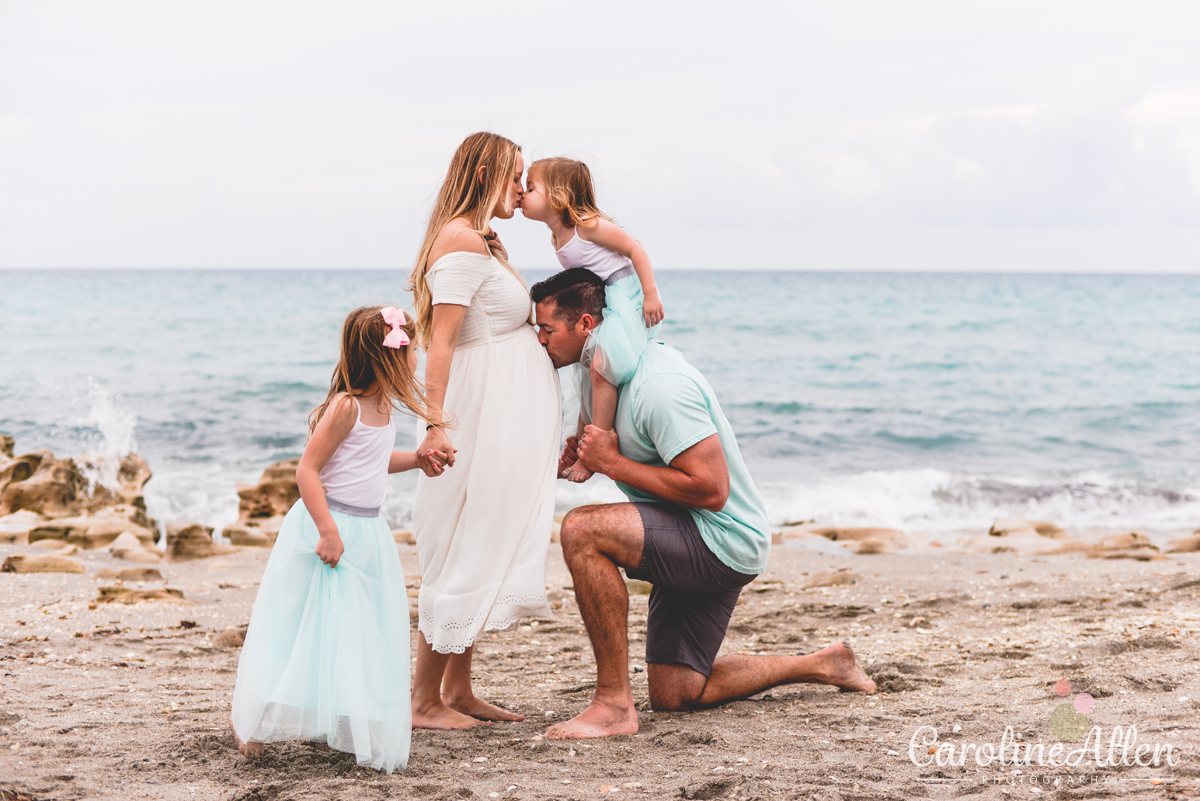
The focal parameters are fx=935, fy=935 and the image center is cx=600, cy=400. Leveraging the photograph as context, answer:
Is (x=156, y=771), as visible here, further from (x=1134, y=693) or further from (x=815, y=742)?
(x=1134, y=693)

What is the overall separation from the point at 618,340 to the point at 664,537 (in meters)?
0.72

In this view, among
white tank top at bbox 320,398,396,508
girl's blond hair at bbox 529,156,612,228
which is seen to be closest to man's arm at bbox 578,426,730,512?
white tank top at bbox 320,398,396,508

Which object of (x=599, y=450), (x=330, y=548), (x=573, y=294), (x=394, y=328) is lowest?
(x=330, y=548)

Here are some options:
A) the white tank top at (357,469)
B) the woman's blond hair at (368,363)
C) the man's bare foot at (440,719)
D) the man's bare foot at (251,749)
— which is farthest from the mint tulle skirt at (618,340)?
the man's bare foot at (251,749)

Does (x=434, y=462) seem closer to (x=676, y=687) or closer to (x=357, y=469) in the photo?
(x=357, y=469)

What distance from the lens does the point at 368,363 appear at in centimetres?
291

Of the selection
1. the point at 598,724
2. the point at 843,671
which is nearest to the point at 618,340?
the point at 598,724

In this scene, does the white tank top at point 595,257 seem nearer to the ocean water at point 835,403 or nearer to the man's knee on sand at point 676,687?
the man's knee on sand at point 676,687

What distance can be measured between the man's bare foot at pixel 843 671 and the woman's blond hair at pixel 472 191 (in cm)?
188

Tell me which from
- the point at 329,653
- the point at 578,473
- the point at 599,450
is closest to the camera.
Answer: the point at 329,653

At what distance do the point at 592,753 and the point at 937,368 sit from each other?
A: 20.3m

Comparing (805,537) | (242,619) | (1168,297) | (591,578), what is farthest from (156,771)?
(1168,297)

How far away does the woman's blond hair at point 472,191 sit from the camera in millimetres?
3367

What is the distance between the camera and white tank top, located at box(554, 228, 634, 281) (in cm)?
363
